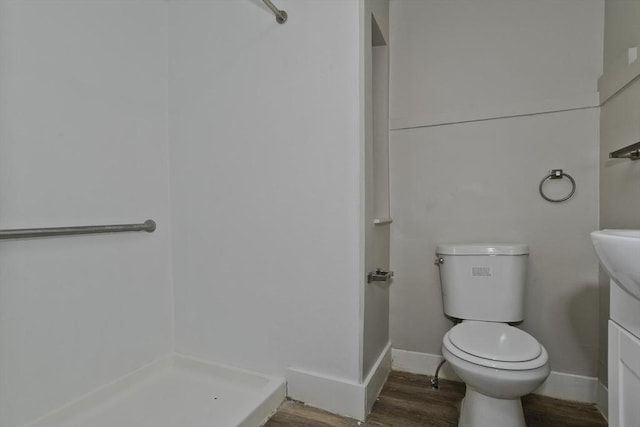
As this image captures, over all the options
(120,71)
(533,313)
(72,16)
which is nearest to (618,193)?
(533,313)

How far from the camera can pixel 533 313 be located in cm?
150

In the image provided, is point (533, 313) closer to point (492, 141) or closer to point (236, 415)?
point (492, 141)

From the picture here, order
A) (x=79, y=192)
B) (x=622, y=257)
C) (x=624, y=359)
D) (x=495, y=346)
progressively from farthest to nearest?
(x=79, y=192) < (x=495, y=346) < (x=624, y=359) < (x=622, y=257)

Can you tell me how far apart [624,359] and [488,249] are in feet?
2.29

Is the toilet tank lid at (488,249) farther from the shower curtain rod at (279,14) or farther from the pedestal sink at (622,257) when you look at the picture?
the shower curtain rod at (279,14)

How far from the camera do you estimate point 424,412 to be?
53.3 inches

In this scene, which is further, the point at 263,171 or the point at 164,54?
the point at 164,54

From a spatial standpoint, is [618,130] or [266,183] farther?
[266,183]

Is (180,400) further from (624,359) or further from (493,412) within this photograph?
(624,359)

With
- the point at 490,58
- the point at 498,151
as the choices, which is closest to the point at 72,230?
the point at 498,151

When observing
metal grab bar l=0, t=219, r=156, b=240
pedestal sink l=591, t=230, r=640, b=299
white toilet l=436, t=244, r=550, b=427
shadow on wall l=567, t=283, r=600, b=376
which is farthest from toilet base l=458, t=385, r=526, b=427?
metal grab bar l=0, t=219, r=156, b=240

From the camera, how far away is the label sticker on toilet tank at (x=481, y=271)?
Answer: 1.41 metres

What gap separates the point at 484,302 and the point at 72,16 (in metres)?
2.17

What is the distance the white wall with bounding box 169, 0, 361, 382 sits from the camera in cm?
134
